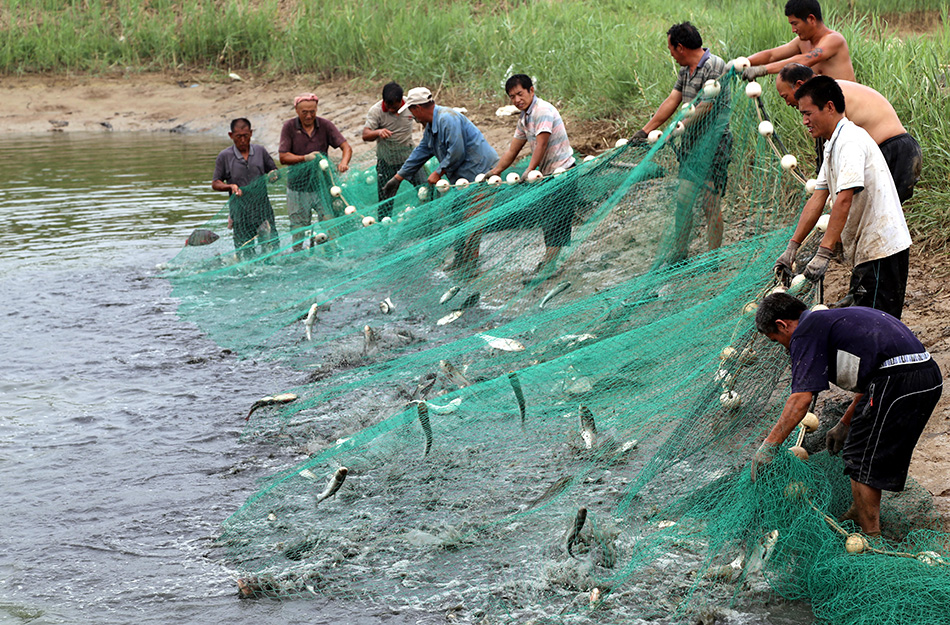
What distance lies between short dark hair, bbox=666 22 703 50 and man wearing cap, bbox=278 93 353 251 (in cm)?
384

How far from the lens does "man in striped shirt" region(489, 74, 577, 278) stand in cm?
679

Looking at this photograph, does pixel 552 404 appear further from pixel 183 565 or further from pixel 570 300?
pixel 570 300

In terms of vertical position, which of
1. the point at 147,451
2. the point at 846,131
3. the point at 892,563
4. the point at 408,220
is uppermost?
the point at 846,131

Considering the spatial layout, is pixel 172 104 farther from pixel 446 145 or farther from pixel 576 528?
pixel 576 528

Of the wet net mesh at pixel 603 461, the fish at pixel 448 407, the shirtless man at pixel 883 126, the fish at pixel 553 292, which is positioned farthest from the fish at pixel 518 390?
the fish at pixel 553 292

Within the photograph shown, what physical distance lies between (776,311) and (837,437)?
34.2 inches

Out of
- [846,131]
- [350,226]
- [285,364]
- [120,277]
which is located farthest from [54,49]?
[846,131]

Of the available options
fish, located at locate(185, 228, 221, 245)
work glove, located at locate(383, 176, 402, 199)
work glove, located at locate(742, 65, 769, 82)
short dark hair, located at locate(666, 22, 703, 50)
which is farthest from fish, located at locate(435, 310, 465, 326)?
fish, located at locate(185, 228, 221, 245)

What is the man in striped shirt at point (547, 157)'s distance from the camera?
267 inches

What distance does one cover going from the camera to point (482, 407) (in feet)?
14.2

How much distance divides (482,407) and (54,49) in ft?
62.9

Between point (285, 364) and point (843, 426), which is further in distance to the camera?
point (285, 364)

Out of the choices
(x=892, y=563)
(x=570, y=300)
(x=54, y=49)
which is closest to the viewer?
(x=892, y=563)

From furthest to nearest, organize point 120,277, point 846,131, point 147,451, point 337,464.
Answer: point 120,277 < point 147,451 < point 337,464 < point 846,131
